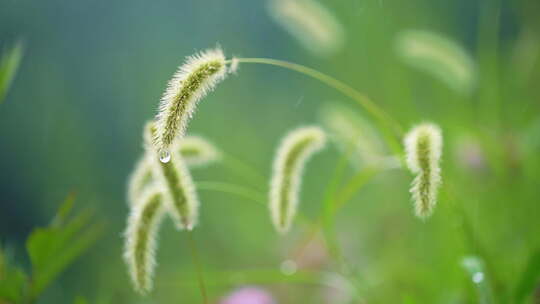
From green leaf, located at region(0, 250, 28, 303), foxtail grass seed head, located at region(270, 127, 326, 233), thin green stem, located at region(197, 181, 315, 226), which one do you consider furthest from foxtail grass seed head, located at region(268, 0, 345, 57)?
green leaf, located at region(0, 250, 28, 303)

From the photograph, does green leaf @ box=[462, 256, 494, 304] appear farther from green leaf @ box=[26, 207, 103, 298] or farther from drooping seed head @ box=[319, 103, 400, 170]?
green leaf @ box=[26, 207, 103, 298]

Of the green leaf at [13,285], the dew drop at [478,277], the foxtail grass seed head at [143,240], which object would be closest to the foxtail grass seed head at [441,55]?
the dew drop at [478,277]

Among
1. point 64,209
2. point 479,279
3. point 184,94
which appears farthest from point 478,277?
point 64,209

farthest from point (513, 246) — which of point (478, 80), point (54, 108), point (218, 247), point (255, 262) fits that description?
point (54, 108)

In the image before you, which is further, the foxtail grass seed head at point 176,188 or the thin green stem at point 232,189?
the thin green stem at point 232,189

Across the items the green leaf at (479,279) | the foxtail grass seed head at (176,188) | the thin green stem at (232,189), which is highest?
the thin green stem at (232,189)

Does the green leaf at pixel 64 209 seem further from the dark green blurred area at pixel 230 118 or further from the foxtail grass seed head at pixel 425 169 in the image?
the dark green blurred area at pixel 230 118
